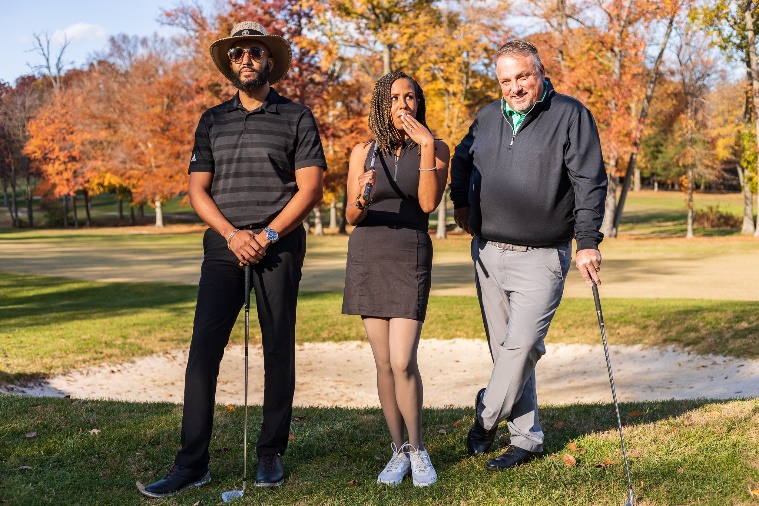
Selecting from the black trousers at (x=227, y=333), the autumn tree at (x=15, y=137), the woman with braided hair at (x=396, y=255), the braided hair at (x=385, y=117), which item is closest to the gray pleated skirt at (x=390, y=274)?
the woman with braided hair at (x=396, y=255)

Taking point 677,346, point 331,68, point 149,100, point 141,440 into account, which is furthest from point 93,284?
point 149,100

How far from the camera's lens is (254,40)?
464 cm

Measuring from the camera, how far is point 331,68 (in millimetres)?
34875

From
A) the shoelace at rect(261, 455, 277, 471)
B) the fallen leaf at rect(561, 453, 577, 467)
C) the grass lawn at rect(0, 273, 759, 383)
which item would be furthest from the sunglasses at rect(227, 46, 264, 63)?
the grass lawn at rect(0, 273, 759, 383)

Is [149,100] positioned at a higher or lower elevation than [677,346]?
higher

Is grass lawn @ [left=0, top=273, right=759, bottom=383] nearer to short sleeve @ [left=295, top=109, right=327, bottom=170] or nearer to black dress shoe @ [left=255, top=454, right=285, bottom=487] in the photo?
black dress shoe @ [left=255, top=454, right=285, bottom=487]

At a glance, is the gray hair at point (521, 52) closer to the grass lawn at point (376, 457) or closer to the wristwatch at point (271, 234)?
the wristwatch at point (271, 234)

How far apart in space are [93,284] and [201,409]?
13752 mm

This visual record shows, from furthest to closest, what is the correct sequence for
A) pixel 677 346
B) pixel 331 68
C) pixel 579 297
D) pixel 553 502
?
1. pixel 331 68
2. pixel 579 297
3. pixel 677 346
4. pixel 553 502

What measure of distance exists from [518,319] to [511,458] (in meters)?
0.77

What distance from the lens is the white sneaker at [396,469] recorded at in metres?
4.46

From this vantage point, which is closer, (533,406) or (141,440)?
(533,406)

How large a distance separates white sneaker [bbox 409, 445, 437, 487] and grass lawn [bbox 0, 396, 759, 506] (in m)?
0.07

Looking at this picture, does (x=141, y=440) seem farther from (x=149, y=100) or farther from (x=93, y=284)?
(x=149, y=100)
